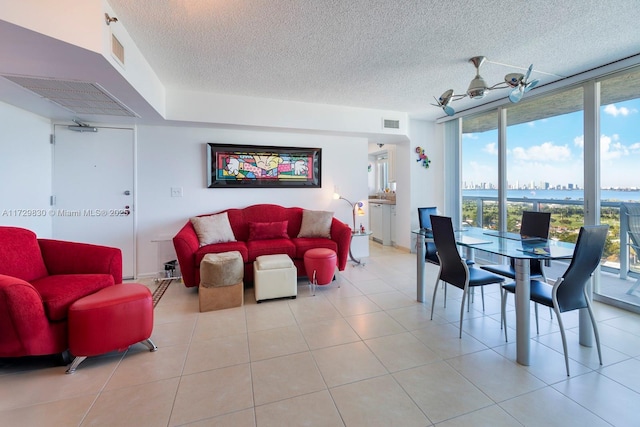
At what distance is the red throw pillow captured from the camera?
395 centimetres

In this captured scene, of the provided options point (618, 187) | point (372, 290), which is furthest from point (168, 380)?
point (618, 187)

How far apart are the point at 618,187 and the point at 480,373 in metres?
2.73

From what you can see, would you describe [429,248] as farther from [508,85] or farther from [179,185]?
[179,185]

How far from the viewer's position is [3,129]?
2871mm

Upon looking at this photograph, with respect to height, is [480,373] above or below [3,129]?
below

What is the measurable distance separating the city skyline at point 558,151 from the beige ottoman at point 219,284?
405 cm

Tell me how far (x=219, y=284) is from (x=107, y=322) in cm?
108

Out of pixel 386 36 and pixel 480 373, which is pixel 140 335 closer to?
pixel 480 373

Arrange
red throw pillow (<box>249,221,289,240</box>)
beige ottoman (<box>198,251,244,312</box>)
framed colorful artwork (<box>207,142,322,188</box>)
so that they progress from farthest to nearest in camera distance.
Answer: framed colorful artwork (<box>207,142,322,188</box>), red throw pillow (<box>249,221,289,240</box>), beige ottoman (<box>198,251,244,312</box>)

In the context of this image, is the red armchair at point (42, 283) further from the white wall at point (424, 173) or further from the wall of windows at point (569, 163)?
the wall of windows at point (569, 163)

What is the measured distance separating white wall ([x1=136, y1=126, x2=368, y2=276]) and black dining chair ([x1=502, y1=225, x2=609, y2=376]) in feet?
11.1

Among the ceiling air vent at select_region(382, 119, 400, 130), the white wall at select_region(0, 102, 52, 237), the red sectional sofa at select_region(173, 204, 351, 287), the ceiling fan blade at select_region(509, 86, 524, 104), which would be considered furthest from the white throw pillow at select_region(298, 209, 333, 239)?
the white wall at select_region(0, 102, 52, 237)

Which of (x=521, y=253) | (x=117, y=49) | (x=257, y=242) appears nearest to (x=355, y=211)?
(x=257, y=242)

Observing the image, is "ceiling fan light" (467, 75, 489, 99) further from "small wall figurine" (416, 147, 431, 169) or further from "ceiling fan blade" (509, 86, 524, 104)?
"small wall figurine" (416, 147, 431, 169)
